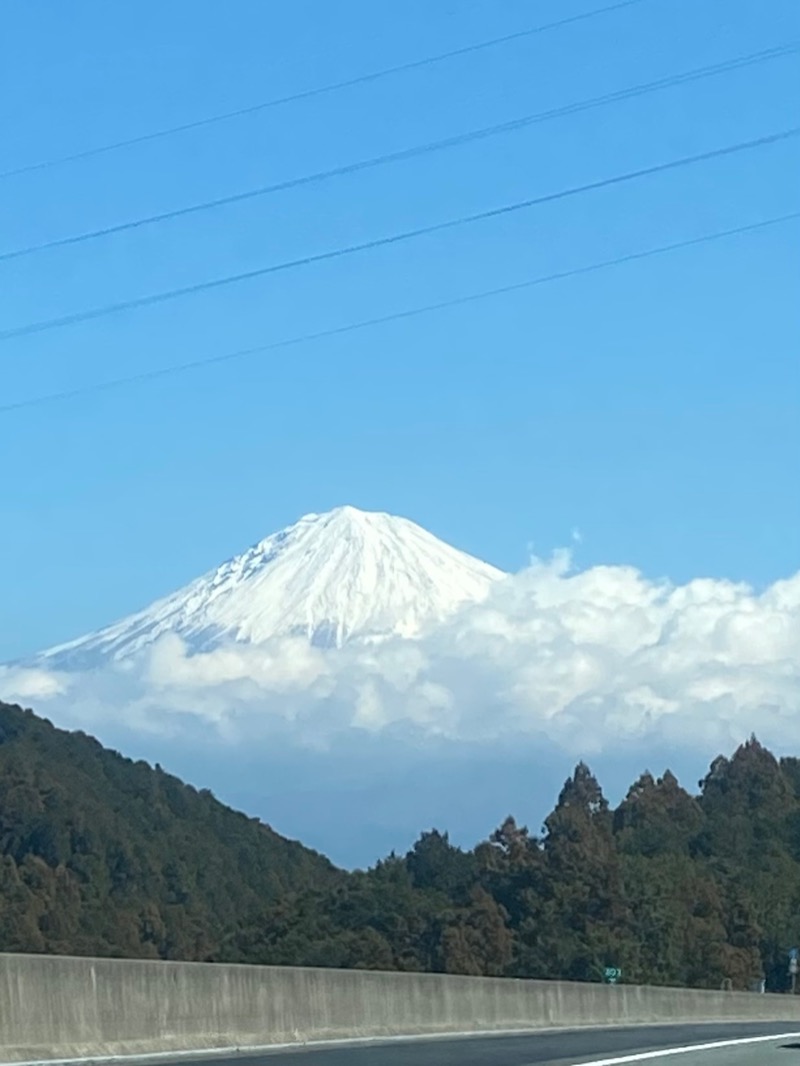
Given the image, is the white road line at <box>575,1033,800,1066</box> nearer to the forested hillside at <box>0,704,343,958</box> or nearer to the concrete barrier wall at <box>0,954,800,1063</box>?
the concrete barrier wall at <box>0,954,800,1063</box>

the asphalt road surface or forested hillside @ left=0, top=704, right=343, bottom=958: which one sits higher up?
forested hillside @ left=0, top=704, right=343, bottom=958

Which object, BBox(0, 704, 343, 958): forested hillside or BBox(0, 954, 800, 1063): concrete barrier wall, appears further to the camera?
BBox(0, 704, 343, 958): forested hillside

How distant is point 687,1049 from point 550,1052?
7.53 ft

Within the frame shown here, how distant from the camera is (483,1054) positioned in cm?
2684

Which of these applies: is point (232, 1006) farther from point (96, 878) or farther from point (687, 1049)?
point (96, 878)

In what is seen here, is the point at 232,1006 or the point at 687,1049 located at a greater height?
the point at 232,1006

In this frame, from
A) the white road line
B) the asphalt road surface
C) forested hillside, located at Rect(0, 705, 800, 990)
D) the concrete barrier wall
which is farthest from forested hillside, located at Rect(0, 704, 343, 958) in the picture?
the asphalt road surface

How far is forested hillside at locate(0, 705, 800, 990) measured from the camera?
12575 cm

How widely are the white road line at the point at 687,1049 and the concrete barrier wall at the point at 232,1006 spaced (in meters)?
4.11

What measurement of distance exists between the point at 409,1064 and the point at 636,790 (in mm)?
174836

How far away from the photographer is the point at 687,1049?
29062 millimetres

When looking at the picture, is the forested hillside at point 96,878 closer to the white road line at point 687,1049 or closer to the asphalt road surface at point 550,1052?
the white road line at point 687,1049

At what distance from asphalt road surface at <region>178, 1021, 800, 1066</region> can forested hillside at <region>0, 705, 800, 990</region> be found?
89082 mm

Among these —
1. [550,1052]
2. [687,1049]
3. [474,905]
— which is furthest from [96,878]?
[550,1052]
